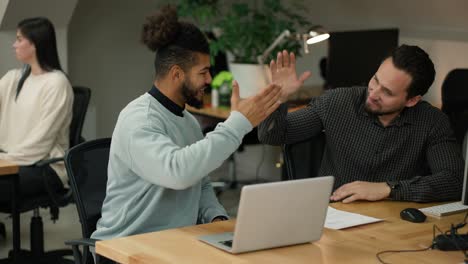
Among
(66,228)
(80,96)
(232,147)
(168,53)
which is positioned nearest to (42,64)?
(80,96)

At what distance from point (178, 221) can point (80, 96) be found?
6.30 ft

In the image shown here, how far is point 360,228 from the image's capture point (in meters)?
2.56

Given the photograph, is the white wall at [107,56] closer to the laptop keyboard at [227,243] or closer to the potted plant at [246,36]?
the potted plant at [246,36]

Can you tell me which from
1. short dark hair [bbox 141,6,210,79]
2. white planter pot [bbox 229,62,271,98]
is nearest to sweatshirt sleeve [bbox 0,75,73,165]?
white planter pot [bbox 229,62,271,98]

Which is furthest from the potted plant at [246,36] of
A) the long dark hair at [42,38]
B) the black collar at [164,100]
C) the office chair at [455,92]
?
the black collar at [164,100]

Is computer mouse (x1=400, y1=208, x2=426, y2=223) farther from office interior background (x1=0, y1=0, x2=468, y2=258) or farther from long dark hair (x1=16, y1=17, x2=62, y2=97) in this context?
office interior background (x1=0, y1=0, x2=468, y2=258)

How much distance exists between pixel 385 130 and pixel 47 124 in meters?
1.82

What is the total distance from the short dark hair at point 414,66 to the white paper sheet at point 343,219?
62 cm

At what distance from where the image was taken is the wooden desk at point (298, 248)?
2193mm

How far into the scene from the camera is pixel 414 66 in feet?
10.2

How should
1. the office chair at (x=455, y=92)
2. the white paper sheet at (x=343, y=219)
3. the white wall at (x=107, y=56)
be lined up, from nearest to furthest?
the white paper sheet at (x=343, y=219)
the office chair at (x=455, y=92)
the white wall at (x=107, y=56)

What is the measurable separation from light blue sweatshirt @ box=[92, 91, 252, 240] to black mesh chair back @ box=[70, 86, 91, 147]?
5.43ft

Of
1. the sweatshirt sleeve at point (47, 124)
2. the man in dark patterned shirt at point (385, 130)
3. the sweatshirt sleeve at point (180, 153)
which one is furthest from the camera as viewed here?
the sweatshirt sleeve at point (47, 124)

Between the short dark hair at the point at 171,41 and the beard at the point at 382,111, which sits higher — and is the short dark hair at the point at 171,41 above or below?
above
